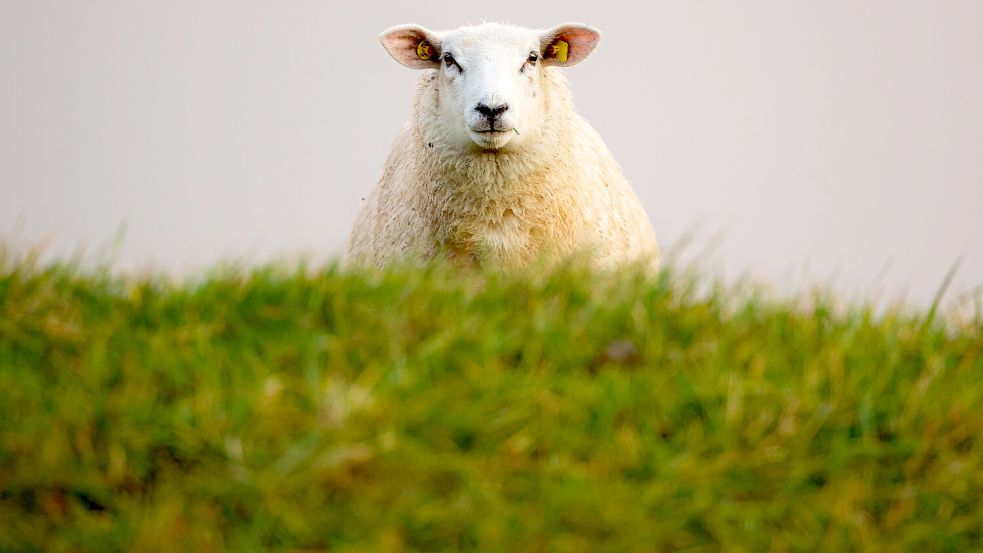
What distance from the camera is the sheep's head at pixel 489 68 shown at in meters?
7.42

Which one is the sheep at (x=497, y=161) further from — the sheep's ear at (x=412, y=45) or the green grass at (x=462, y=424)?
the green grass at (x=462, y=424)

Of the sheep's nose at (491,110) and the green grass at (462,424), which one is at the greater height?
the sheep's nose at (491,110)

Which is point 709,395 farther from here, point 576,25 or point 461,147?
point 576,25

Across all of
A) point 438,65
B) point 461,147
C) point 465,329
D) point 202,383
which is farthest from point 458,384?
point 438,65

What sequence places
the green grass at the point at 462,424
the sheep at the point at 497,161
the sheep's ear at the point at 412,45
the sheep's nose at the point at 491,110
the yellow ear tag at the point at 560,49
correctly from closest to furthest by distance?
the green grass at the point at 462,424 < the sheep's nose at the point at 491,110 < the sheep at the point at 497,161 < the sheep's ear at the point at 412,45 < the yellow ear tag at the point at 560,49

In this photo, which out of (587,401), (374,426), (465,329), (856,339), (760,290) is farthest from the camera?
(760,290)

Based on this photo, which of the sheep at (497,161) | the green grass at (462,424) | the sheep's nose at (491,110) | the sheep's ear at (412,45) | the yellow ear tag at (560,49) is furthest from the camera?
the yellow ear tag at (560,49)

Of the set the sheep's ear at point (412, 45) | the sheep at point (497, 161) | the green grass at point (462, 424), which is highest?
the sheep's ear at point (412, 45)

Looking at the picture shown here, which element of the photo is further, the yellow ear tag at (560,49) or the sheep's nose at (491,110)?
the yellow ear tag at (560,49)

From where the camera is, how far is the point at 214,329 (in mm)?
4535

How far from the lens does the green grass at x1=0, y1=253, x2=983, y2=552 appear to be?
3.80 m

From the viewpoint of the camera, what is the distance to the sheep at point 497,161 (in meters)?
7.68

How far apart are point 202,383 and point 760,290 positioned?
2352mm

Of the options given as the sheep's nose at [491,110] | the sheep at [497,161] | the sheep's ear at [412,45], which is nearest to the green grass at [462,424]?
the sheep's nose at [491,110]
